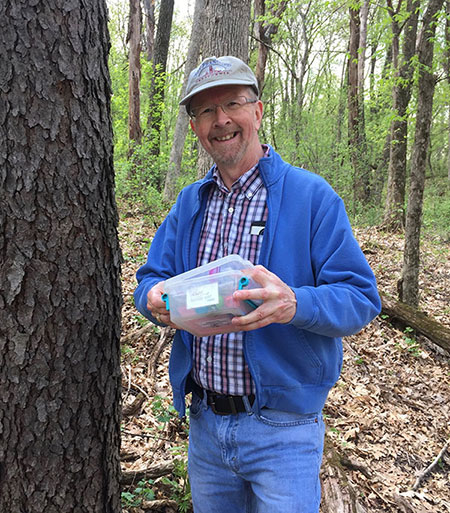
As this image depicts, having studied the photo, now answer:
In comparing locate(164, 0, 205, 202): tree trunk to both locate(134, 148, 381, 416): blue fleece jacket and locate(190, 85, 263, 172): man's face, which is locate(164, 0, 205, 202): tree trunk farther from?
locate(134, 148, 381, 416): blue fleece jacket

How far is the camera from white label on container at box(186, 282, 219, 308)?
1389 millimetres

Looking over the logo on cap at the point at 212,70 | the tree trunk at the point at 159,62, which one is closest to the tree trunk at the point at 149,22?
the tree trunk at the point at 159,62

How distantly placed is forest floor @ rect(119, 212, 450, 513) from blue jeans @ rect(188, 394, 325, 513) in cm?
77

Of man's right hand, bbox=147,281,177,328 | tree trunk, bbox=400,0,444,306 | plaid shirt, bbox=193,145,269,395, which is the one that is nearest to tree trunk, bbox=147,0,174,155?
tree trunk, bbox=400,0,444,306

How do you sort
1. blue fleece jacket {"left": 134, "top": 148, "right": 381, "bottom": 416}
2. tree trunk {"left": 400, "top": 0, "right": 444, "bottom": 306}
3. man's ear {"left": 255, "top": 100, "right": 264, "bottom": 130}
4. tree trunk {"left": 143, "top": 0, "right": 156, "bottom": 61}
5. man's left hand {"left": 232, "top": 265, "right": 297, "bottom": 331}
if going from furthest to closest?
tree trunk {"left": 143, "top": 0, "right": 156, "bottom": 61} → tree trunk {"left": 400, "top": 0, "right": 444, "bottom": 306} → man's ear {"left": 255, "top": 100, "right": 264, "bottom": 130} → blue fleece jacket {"left": 134, "top": 148, "right": 381, "bottom": 416} → man's left hand {"left": 232, "top": 265, "right": 297, "bottom": 331}

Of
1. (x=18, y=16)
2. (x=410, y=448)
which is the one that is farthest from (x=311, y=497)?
(x=410, y=448)

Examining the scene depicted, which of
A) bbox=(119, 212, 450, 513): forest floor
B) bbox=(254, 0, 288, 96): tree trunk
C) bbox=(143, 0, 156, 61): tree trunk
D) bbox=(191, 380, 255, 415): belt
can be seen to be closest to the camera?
bbox=(191, 380, 255, 415): belt

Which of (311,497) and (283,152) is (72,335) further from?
(283,152)

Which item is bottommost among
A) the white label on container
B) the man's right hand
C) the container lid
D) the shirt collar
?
A: the man's right hand

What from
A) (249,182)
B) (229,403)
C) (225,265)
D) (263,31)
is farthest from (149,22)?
(229,403)

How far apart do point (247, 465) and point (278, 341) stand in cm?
56

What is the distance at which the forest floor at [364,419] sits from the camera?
2822 mm

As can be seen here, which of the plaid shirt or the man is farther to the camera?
the plaid shirt

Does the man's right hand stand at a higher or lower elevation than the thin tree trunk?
lower
